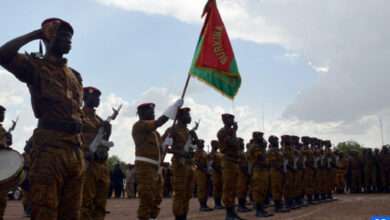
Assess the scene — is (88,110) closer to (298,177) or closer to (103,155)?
(103,155)

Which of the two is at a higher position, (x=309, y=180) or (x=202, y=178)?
(x=202, y=178)

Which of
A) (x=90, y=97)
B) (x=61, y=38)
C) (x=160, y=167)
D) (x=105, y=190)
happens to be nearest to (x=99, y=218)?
(x=105, y=190)

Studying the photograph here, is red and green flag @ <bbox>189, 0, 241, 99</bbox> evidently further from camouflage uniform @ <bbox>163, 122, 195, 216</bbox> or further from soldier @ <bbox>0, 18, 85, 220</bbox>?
soldier @ <bbox>0, 18, 85, 220</bbox>

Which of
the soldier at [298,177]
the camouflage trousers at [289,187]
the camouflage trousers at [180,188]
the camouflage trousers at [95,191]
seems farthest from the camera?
the soldier at [298,177]

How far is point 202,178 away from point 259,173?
4.38 metres

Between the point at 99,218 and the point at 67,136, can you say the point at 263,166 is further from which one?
the point at 67,136

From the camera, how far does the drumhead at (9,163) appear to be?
484 cm

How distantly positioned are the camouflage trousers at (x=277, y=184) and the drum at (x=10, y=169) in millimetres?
7663

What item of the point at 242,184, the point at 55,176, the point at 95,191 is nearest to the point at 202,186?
the point at 242,184

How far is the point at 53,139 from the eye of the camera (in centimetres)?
345

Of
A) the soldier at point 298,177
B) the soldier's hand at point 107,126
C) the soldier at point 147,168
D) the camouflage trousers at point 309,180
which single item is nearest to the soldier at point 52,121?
the soldier's hand at point 107,126

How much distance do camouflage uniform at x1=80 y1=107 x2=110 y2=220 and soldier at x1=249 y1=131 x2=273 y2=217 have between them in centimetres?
498

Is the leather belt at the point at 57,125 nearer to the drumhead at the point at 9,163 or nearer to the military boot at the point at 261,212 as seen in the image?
the drumhead at the point at 9,163

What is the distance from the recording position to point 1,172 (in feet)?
16.1
